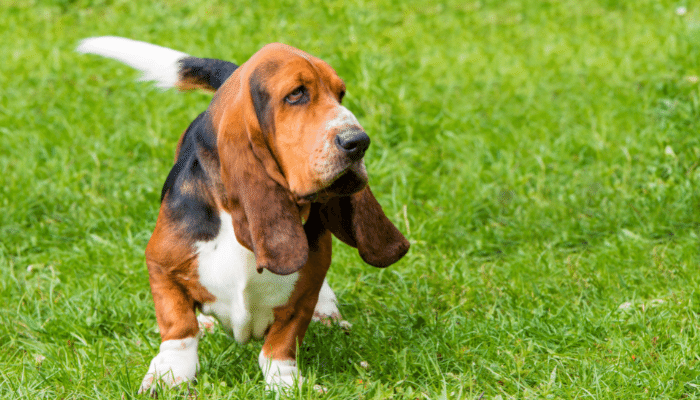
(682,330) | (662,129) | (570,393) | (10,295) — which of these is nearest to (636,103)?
(662,129)

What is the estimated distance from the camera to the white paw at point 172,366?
2691 mm

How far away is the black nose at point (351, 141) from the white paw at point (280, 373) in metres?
0.95

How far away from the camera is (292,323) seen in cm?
281

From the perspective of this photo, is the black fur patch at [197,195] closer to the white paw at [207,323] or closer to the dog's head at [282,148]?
the dog's head at [282,148]

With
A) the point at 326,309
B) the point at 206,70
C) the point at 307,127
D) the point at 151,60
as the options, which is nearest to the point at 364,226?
the point at 307,127

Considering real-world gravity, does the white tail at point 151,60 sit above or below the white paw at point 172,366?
above

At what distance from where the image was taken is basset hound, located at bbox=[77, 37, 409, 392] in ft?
7.46

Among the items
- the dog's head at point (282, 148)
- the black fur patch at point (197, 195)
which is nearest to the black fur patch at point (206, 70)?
the black fur patch at point (197, 195)

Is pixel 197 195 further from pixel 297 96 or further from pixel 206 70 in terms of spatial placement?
pixel 206 70

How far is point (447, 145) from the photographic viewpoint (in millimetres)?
→ 5039

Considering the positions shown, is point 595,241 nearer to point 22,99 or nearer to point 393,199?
point 393,199

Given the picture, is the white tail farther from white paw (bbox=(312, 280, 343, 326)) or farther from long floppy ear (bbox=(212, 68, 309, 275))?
white paw (bbox=(312, 280, 343, 326))

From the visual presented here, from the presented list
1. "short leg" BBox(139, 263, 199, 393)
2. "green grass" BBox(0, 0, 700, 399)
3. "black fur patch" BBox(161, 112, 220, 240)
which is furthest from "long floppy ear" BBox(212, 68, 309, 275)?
"green grass" BBox(0, 0, 700, 399)

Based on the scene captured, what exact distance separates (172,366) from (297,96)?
109cm
